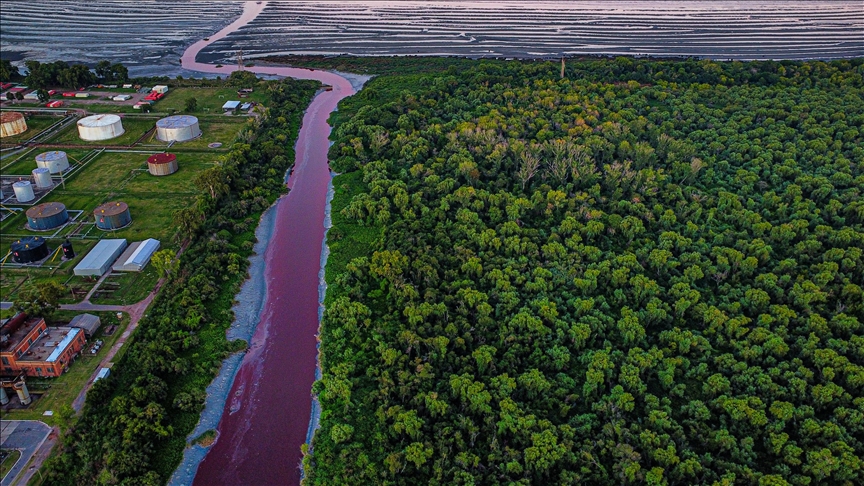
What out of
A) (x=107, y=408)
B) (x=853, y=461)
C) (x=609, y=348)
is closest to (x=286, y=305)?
(x=107, y=408)

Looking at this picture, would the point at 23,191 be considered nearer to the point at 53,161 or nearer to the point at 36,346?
the point at 53,161

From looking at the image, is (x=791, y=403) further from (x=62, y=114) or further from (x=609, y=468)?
(x=62, y=114)

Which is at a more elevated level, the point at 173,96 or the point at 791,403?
the point at 173,96

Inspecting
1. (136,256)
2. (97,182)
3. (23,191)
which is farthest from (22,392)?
(97,182)

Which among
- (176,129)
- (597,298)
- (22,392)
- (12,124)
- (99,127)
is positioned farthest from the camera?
(176,129)

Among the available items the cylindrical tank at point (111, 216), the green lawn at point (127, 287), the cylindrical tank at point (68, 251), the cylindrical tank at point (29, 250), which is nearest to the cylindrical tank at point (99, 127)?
the cylindrical tank at point (111, 216)

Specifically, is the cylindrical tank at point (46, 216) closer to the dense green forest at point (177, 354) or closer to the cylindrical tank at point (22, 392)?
the dense green forest at point (177, 354)
